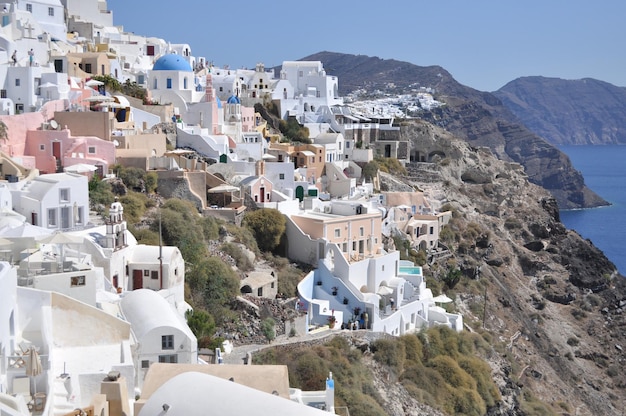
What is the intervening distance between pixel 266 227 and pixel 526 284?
2474cm

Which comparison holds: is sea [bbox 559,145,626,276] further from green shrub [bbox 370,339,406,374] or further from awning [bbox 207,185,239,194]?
green shrub [bbox 370,339,406,374]

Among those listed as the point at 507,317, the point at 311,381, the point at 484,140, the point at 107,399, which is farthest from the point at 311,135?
the point at 484,140

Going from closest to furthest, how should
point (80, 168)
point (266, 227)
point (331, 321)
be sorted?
point (331, 321) < point (80, 168) < point (266, 227)

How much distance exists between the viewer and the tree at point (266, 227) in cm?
3159

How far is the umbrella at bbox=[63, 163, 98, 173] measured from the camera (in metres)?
28.0

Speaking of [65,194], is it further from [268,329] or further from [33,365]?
[33,365]

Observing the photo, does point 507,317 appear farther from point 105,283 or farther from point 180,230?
point 105,283

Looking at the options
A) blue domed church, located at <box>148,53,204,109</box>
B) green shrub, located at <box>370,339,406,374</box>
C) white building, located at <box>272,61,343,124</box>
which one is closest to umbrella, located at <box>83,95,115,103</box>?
blue domed church, located at <box>148,53,204,109</box>

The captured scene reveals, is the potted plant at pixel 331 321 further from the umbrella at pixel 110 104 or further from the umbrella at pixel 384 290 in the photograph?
the umbrella at pixel 110 104

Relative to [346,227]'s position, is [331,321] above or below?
below

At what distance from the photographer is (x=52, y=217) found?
23531mm

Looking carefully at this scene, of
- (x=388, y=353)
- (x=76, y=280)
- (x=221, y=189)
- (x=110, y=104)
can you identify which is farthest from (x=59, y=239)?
(x=110, y=104)

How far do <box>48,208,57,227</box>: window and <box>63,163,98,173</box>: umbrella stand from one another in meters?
4.58

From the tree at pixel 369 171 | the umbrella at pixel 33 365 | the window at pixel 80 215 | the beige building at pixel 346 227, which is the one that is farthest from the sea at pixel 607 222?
the umbrella at pixel 33 365
